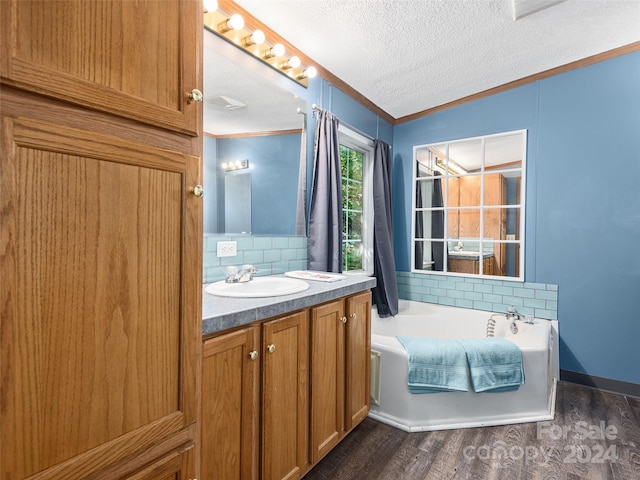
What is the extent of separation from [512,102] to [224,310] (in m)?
3.11

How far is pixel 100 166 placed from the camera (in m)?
0.73

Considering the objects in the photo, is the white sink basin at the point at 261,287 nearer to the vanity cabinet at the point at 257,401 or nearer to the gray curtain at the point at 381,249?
the vanity cabinet at the point at 257,401

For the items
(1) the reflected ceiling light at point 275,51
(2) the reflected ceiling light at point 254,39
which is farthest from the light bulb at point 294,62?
(2) the reflected ceiling light at point 254,39

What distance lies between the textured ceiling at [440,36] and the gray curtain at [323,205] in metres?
0.49

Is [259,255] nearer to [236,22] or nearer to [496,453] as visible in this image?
[236,22]

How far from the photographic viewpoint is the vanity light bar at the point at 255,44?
5.71 ft

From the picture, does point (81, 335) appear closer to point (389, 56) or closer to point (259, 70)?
point (259, 70)

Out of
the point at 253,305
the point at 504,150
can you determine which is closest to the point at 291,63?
the point at 253,305

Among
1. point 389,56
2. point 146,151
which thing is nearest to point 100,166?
point 146,151

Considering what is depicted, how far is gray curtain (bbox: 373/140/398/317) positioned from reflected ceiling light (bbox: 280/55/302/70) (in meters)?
1.28

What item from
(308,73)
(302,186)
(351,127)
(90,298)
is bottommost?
(90,298)

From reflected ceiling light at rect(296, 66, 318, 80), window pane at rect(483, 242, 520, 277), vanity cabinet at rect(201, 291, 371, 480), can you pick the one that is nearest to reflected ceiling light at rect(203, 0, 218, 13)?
reflected ceiling light at rect(296, 66, 318, 80)

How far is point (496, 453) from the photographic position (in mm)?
1906

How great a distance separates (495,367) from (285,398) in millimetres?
1465
